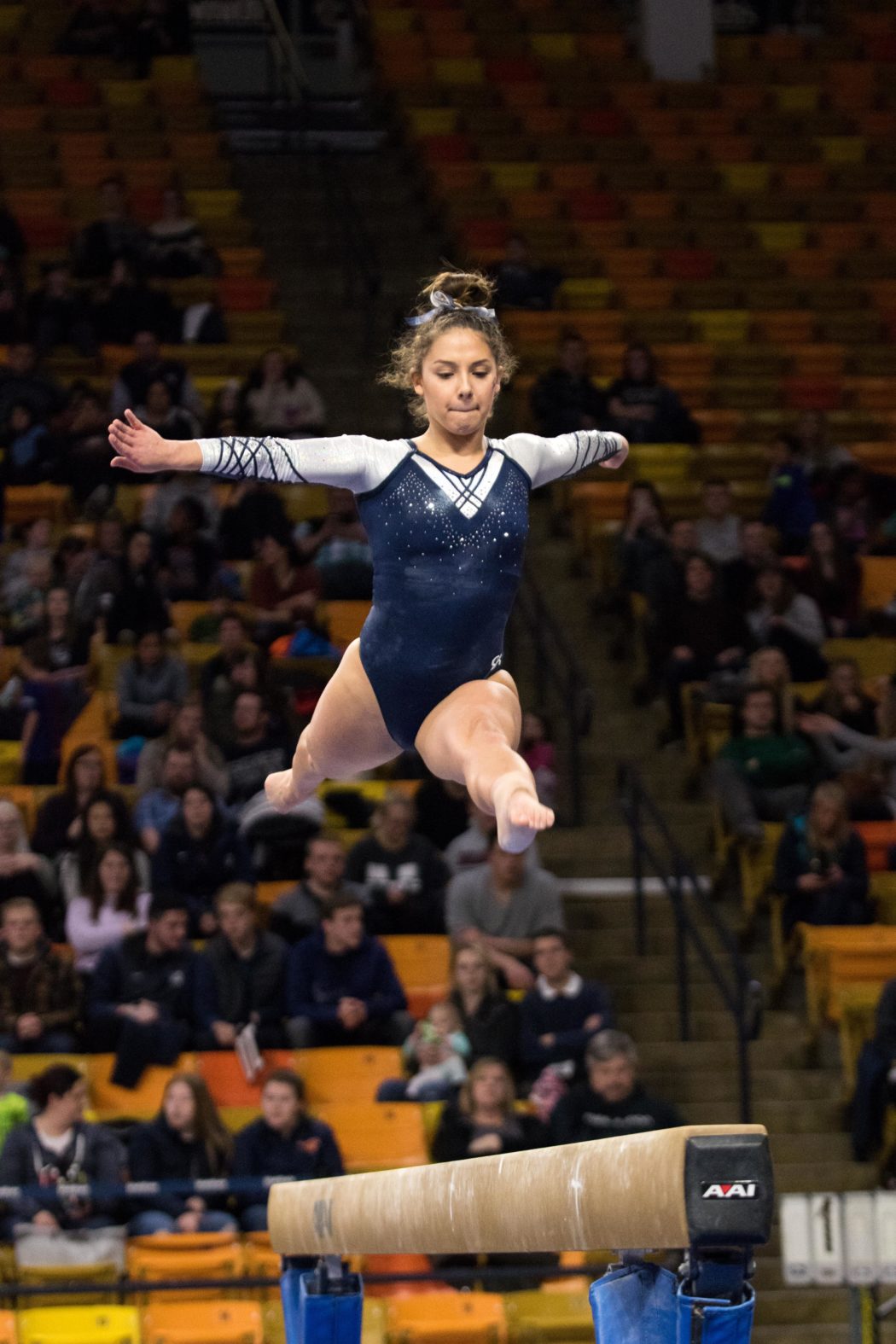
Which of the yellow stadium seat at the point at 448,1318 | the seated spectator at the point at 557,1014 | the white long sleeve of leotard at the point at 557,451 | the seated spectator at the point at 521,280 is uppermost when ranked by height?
the seated spectator at the point at 521,280

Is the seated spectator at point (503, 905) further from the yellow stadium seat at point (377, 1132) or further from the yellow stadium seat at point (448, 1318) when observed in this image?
the yellow stadium seat at point (448, 1318)

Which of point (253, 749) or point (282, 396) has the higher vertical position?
point (282, 396)

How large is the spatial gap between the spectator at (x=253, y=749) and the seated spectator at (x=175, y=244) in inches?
185

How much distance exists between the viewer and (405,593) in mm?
4137

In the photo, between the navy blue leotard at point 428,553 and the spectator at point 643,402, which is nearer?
the navy blue leotard at point 428,553

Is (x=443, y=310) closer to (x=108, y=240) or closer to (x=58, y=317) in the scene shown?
(x=58, y=317)

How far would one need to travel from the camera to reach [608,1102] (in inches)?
299

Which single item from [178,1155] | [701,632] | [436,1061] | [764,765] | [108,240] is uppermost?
[108,240]

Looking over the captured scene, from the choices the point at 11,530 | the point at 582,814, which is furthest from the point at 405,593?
the point at 11,530

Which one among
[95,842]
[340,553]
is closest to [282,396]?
[340,553]

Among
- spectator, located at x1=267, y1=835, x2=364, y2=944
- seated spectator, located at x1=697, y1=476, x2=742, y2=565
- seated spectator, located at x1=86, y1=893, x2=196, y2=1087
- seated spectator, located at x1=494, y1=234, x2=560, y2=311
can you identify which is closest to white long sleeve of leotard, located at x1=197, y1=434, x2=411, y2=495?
seated spectator, located at x1=86, y1=893, x2=196, y2=1087

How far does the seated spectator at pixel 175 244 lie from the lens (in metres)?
12.9

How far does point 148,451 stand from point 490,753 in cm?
85

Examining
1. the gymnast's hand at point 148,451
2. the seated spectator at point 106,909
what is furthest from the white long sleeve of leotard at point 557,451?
the seated spectator at point 106,909
